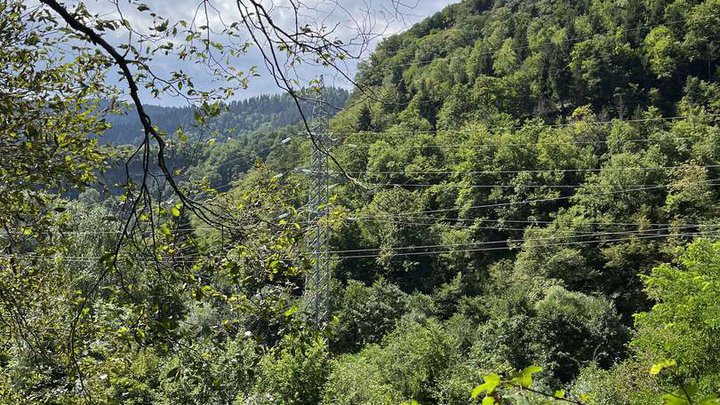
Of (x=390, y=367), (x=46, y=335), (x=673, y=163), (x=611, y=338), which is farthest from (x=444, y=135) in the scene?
(x=46, y=335)

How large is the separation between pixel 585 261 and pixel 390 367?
1622 centimetres

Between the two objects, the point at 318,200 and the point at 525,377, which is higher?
the point at 525,377

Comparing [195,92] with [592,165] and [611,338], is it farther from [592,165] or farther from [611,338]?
[592,165]

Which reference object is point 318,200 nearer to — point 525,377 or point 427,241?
point 525,377

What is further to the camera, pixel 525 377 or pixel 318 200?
pixel 318 200

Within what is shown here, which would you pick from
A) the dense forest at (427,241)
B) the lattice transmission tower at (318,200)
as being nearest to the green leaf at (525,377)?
Answer: the dense forest at (427,241)

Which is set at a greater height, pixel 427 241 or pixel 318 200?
pixel 318 200

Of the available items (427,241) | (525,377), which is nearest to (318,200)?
(525,377)

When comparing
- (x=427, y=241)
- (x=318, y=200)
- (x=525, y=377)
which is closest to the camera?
(x=525, y=377)

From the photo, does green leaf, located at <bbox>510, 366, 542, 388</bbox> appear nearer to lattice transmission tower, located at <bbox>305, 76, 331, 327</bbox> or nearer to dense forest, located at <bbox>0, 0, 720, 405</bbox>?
dense forest, located at <bbox>0, 0, 720, 405</bbox>

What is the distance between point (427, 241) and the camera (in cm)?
3055

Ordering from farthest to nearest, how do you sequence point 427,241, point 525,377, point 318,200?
point 427,241 < point 318,200 < point 525,377

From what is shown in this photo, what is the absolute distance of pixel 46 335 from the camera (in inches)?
146

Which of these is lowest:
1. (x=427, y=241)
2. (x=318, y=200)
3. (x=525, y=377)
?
(x=427, y=241)
